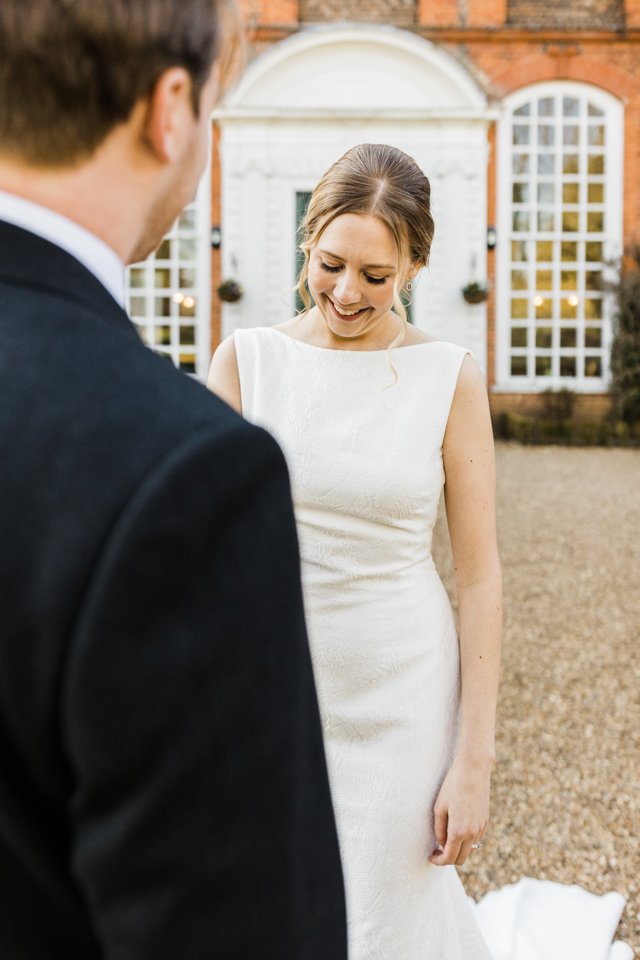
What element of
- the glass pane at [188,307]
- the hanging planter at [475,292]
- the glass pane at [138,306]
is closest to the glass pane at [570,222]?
the hanging planter at [475,292]

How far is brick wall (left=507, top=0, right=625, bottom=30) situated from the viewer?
47.4 feet

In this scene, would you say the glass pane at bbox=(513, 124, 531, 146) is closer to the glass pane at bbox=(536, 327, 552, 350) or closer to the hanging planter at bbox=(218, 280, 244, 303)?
the glass pane at bbox=(536, 327, 552, 350)

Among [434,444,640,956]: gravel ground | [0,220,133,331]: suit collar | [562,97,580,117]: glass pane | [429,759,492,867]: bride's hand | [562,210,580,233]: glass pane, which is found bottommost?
[434,444,640,956]: gravel ground

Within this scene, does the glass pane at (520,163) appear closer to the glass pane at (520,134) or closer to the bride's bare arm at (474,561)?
the glass pane at (520,134)

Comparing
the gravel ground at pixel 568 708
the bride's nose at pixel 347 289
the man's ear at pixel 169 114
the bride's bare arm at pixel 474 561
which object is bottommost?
the gravel ground at pixel 568 708

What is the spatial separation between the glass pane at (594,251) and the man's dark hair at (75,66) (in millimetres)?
15368

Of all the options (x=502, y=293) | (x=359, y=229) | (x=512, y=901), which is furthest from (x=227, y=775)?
(x=502, y=293)

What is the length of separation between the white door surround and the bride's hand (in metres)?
12.7

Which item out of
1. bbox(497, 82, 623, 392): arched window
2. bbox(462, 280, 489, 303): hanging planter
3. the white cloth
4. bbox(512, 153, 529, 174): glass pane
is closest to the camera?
the white cloth

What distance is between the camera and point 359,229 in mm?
1752

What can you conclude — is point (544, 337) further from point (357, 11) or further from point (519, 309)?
point (357, 11)

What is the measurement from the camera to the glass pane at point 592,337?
48.9 ft

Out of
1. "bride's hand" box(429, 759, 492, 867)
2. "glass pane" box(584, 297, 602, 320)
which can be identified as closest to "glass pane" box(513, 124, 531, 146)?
"glass pane" box(584, 297, 602, 320)

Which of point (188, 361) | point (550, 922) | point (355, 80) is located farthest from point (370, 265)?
point (355, 80)
